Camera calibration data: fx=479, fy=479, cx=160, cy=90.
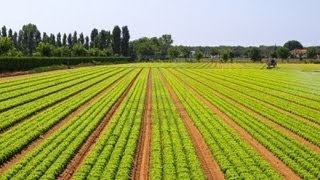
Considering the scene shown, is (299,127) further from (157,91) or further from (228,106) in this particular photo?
(157,91)

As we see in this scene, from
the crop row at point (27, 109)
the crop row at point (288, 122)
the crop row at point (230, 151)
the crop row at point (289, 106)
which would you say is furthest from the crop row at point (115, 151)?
the crop row at point (289, 106)

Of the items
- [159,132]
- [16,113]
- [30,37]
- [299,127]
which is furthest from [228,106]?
[30,37]

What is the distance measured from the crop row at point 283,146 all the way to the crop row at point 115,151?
5256 millimetres

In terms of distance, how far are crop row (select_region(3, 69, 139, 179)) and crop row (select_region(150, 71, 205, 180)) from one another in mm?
2898

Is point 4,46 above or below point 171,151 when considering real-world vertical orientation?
above

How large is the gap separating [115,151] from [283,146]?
6645mm

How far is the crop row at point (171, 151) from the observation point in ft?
47.4

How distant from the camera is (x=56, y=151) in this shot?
17078 mm

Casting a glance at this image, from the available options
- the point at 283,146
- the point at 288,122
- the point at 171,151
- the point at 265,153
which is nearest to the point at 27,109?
the point at 171,151

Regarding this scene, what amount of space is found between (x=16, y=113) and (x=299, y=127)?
14.8m

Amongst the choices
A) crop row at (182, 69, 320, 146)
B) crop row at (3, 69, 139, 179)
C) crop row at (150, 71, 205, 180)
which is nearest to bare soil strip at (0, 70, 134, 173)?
crop row at (3, 69, 139, 179)

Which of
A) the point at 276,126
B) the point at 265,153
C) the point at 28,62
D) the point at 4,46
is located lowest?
the point at 276,126

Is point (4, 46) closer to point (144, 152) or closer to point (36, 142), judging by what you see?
point (36, 142)

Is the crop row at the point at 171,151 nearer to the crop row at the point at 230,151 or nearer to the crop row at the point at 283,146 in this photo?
the crop row at the point at 230,151
